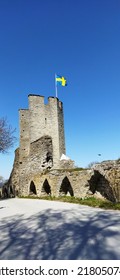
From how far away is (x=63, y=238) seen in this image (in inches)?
168

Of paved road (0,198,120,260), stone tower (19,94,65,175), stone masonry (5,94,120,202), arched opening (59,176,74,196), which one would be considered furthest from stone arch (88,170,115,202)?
stone tower (19,94,65,175)

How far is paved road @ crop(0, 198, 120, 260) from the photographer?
349 cm

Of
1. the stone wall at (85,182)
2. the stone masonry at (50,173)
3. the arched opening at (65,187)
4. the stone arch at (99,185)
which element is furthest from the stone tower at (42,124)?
the stone arch at (99,185)

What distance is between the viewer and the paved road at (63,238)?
3492 mm

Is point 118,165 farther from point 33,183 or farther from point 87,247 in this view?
point 33,183

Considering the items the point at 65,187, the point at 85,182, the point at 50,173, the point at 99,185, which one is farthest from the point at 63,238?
the point at 50,173

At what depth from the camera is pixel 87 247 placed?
3701mm

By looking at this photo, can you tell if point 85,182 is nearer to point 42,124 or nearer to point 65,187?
point 65,187

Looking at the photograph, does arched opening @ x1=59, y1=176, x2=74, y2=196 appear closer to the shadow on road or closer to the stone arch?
the stone arch

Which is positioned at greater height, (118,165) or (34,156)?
(34,156)

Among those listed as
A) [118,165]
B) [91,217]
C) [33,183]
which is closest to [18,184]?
[33,183]

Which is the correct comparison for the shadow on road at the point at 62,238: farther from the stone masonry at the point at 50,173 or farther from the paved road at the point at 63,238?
the stone masonry at the point at 50,173
